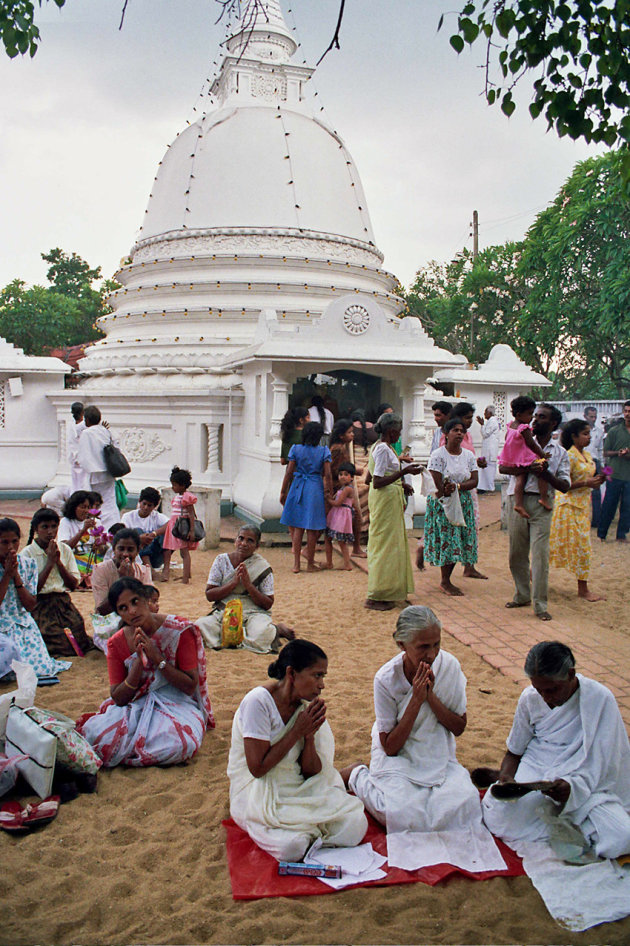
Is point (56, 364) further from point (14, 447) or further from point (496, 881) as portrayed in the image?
point (496, 881)

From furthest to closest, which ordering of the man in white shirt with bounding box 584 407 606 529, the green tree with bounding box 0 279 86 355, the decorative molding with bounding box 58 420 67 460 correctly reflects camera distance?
the green tree with bounding box 0 279 86 355, the decorative molding with bounding box 58 420 67 460, the man in white shirt with bounding box 584 407 606 529

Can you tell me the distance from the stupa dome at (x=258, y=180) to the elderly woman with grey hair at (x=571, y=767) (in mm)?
12374

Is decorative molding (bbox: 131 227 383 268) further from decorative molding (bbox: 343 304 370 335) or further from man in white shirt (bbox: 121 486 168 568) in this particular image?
man in white shirt (bbox: 121 486 168 568)

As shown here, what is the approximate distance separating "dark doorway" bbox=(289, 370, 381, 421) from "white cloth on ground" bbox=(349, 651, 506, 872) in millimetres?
9229

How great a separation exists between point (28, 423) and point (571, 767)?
1282 cm

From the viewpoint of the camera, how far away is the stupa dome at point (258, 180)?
14250 millimetres

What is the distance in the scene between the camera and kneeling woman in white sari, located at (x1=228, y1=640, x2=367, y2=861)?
3062 millimetres

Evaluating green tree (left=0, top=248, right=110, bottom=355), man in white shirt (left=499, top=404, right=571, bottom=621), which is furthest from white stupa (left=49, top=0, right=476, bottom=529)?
green tree (left=0, top=248, right=110, bottom=355)

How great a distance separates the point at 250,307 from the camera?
1307 centimetres

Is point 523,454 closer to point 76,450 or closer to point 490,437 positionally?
point 76,450

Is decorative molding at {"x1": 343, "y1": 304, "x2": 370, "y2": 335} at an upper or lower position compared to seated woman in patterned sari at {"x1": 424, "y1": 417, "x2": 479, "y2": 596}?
upper

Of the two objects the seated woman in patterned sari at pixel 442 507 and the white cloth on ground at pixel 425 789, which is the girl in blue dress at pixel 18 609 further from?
the seated woman in patterned sari at pixel 442 507

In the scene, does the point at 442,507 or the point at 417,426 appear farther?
the point at 417,426

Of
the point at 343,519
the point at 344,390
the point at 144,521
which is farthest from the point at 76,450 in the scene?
the point at 344,390
